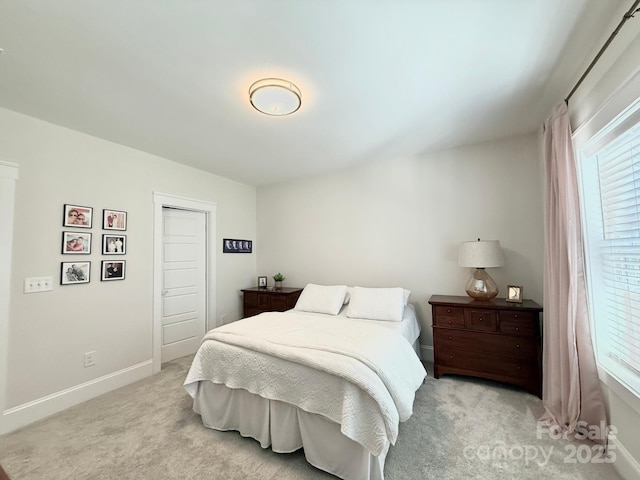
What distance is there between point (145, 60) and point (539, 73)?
256cm

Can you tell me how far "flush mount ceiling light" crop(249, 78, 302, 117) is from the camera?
5.73 feet

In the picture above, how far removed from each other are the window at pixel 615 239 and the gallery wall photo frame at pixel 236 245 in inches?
152

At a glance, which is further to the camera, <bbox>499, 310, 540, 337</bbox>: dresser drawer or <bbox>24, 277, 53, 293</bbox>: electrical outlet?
<bbox>499, 310, 540, 337</bbox>: dresser drawer

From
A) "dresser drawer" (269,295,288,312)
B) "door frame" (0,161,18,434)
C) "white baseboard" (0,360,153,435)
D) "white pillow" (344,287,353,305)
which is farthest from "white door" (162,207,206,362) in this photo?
"white pillow" (344,287,353,305)

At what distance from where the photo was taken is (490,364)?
7.91 feet

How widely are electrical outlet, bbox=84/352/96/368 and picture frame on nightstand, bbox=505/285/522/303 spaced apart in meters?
4.03

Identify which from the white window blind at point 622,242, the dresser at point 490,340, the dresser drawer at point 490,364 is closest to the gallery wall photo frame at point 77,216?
the dresser at point 490,340

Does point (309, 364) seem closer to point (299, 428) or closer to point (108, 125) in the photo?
point (299, 428)

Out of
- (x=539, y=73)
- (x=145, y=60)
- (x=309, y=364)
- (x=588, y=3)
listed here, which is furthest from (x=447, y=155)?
(x=145, y=60)

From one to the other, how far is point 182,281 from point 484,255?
357 cm

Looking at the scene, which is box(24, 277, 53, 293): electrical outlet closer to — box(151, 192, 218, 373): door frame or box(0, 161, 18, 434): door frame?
box(0, 161, 18, 434): door frame

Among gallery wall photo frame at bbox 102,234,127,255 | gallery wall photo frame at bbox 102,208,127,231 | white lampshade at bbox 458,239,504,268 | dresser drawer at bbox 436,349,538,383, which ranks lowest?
dresser drawer at bbox 436,349,538,383

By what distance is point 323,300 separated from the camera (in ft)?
10.0

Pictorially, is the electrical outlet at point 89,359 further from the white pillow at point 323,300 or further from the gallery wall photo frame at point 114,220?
the white pillow at point 323,300
